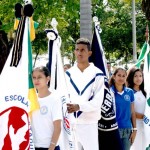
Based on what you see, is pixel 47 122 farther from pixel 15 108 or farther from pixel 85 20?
pixel 85 20

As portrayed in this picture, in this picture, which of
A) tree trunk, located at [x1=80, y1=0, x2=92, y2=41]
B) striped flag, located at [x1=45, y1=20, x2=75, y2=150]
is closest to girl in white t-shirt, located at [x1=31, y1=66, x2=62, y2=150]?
striped flag, located at [x1=45, y1=20, x2=75, y2=150]

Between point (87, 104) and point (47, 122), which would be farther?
point (87, 104)

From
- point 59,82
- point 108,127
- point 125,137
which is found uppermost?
point 59,82

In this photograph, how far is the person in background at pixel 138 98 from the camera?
7.42m

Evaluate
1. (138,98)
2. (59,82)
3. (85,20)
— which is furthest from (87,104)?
(85,20)

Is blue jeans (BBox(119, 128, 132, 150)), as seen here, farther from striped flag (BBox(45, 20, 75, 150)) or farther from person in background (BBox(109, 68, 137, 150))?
striped flag (BBox(45, 20, 75, 150))

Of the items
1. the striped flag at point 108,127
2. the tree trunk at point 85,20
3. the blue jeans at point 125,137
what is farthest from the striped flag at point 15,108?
the tree trunk at point 85,20

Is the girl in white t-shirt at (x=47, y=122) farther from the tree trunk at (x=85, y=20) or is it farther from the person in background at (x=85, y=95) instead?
the tree trunk at (x=85, y=20)

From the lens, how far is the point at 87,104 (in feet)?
18.3

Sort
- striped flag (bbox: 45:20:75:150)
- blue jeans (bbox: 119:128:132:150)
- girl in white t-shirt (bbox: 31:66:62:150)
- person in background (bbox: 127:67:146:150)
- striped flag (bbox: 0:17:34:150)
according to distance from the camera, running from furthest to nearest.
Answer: person in background (bbox: 127:67:146:150), blue jeans (bbox: 119:128:132:150), striped flag (bbox: 45:20:75:150), girl in white t-shirt (bbox: 31:66:62:150), striped flag (bbox: 0:17:34:150)

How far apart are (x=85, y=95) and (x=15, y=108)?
1.19 metres

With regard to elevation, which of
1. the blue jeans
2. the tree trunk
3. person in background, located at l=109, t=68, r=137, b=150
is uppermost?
the tree trunk

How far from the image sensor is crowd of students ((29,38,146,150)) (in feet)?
16.2

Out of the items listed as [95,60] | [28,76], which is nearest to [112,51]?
[95,60]
